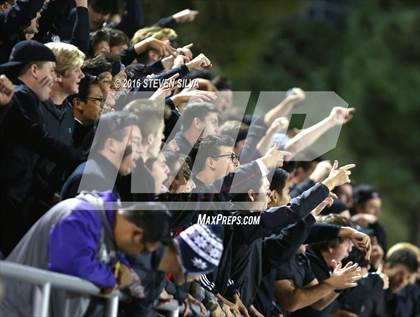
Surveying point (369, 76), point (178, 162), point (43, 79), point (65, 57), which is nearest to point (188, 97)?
point (178, 162)

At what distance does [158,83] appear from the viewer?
9266 millimetres

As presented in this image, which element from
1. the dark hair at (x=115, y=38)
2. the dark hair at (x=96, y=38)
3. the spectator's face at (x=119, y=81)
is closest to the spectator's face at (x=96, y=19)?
the dark hair at (x=115, y=38)

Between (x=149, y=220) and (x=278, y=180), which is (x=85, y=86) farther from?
(x=149, y=220)

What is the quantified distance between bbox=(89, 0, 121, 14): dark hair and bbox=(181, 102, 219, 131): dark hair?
2175 mm

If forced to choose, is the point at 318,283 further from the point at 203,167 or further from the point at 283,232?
the point at 203,167

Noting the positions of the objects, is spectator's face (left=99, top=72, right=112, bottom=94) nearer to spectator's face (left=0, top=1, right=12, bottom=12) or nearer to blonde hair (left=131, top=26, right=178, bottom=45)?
spectator's face (left=0, top=1, right=12, bottom=12)

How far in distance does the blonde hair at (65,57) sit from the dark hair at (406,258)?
195 inches

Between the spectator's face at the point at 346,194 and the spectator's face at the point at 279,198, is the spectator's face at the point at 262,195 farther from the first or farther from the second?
the spectator's face at the point at 346,194

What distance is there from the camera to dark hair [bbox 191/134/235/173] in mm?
8383

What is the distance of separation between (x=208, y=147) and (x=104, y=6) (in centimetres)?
293

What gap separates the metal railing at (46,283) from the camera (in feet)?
20.2

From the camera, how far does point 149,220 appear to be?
21.9ft

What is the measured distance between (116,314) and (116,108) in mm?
2077

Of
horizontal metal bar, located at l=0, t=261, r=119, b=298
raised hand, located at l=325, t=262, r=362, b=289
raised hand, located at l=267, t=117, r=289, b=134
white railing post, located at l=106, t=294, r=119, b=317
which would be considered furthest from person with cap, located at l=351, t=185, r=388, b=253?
horizontal metal bar, located at l=0, t=261, r=119, b=298
